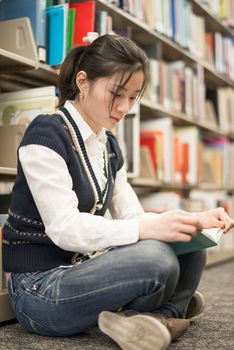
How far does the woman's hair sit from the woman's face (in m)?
0.01

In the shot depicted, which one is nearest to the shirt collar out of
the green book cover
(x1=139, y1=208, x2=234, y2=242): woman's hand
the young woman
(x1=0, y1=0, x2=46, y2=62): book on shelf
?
the young woman

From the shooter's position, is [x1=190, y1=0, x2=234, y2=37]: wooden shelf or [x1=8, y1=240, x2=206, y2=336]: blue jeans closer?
[x1=8, y1=240, x2=206, y2=336]: blue jeans

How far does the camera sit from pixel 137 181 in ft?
7.68

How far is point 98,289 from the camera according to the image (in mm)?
1122

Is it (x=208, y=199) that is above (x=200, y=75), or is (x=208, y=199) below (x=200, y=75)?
below

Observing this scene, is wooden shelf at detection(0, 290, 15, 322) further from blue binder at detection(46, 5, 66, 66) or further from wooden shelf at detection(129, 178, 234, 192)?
wooden shelf at detection(129, 178, 234, 192)

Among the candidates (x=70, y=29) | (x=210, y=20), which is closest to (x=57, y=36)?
(x=70, y=29)

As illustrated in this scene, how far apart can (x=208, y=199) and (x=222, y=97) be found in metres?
0.77

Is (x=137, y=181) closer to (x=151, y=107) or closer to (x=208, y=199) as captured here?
(x=151, y=107)

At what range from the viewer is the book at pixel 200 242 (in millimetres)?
1133

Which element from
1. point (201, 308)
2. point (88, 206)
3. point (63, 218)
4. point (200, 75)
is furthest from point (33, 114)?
point (200, 75)

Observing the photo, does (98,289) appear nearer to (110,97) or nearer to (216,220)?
(216,220)

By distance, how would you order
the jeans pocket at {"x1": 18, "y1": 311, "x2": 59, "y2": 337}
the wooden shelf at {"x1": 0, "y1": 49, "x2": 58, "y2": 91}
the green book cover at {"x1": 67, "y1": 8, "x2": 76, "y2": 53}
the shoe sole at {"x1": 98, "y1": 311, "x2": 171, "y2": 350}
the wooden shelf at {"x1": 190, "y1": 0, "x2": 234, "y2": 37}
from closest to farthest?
the shoe sole at {"x1": 98, "y1": 311, "x2": 171, "y2": 350}
the jeans pocket at {"x1": 18, "y1": 311, "x2": 59, "y2": 337}
the wooden shelf at {"x1": 0, "y1": 49, "x2": 58, "y2": 91}
the green book cover at {"x1": 67, "y1": 8, "x2": 76, "y2": 53}
the wooden shelf at {"x1": 190, "y1": 0, "x2": 234, "y2": 37}

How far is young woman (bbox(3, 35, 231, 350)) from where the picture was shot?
1097mm
